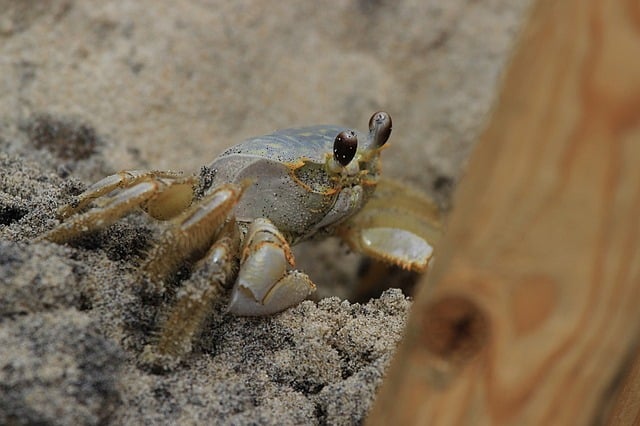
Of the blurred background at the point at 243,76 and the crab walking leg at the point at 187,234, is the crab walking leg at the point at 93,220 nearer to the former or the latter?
the crab walking leg at the point at 187,234

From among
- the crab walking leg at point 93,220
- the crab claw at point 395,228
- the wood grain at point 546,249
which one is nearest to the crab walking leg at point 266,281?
the crab walking leg at point 93,220

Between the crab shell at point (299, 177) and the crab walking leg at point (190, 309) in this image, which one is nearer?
the crab walking leg at point (190, 309)

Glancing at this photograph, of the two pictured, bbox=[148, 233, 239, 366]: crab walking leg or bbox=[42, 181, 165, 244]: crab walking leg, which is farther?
bbox=[42, 181, 165, 244]: crab walking leg

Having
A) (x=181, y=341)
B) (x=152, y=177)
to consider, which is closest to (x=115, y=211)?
(x=152, y=177)

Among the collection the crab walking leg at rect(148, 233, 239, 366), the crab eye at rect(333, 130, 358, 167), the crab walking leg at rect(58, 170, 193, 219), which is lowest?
the crab walking leg at rect(148, 233, 239, 366)

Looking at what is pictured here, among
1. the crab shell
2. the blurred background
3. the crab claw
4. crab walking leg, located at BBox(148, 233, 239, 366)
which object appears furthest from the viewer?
the blurred background

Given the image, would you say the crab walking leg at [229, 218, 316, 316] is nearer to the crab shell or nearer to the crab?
the crab

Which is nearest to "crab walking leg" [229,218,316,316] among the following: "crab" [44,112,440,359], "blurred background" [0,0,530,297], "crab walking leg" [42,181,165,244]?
"crab" [44,112,440,359]
